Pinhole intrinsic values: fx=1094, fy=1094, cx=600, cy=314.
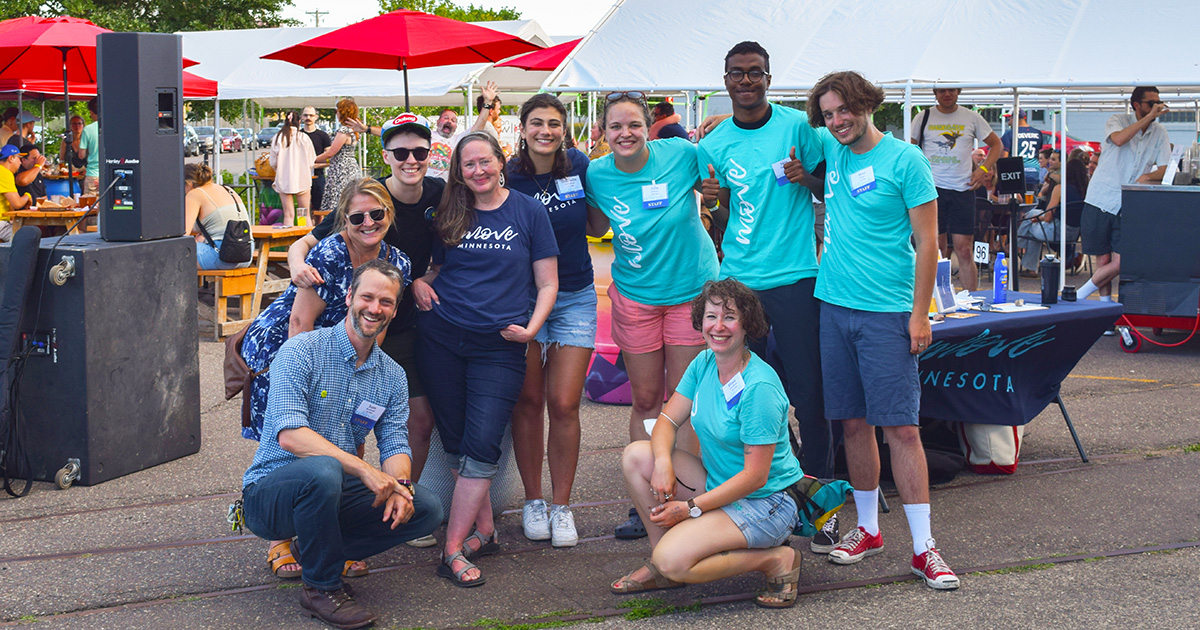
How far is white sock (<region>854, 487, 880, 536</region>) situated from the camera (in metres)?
4.27

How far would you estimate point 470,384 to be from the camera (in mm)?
4195

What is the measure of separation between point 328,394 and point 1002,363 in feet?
10.2

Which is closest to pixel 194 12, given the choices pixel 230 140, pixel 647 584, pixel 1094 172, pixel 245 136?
pixel 245 136

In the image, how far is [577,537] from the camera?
4.54 m

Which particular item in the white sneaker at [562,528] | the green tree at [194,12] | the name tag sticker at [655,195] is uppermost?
the green tree at [194,12]

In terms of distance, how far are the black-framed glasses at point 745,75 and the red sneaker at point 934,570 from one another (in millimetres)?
1873

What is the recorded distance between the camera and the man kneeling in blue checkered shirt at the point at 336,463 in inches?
142

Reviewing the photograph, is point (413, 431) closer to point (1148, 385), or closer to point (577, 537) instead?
point (577, 537)

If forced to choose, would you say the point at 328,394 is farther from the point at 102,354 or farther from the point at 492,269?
the point at 102,354

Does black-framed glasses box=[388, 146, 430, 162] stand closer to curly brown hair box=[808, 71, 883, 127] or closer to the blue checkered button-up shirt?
the blue checkered button-up shirt

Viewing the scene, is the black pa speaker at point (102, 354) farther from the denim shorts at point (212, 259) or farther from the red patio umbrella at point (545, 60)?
the red patio umbrella at point (545, 60)

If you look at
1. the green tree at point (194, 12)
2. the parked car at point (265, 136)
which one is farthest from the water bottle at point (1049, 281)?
the parked car at point (265, 136)

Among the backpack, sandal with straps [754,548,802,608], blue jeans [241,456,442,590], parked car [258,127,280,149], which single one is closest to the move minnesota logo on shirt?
blue jeans [241,456,442,590]

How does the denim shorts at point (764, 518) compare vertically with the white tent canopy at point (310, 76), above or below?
below
